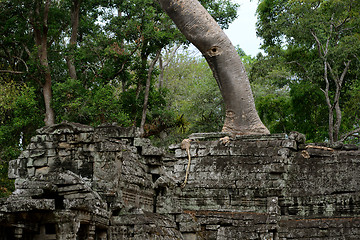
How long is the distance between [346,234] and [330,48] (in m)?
12.6

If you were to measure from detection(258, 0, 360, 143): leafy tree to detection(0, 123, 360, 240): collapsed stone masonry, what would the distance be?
9.09 metres

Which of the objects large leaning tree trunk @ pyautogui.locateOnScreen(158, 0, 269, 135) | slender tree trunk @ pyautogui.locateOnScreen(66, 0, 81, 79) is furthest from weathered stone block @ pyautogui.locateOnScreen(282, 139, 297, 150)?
slender tree trunk @ pyautogui.locateOnScreen(66, 0, 81, 79)

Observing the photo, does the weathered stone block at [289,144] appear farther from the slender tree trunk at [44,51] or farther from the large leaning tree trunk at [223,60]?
the slender tree trunk at [44,51]

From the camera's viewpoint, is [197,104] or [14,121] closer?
[14,121]

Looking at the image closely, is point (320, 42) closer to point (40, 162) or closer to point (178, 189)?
point (178, 189)

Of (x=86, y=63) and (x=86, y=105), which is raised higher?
(x=86, y=63)

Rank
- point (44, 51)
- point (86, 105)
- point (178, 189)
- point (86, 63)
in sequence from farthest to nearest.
Answer: point (86, 63) < point (44, 51) < point (86, 105) < point (178, 189)

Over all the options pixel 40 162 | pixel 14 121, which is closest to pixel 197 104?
pixel 14 121

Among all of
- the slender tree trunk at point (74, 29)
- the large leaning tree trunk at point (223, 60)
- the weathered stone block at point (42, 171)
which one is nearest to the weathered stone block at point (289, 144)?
the large leaning tree trunk at point (223, 60)

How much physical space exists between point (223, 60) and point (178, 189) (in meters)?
6.16

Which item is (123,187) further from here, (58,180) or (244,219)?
(244,219)

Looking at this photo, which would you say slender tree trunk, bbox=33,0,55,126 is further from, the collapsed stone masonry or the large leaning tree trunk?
the collapsed stone masonry

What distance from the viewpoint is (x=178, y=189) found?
12727 mm

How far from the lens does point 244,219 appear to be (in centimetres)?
1177
